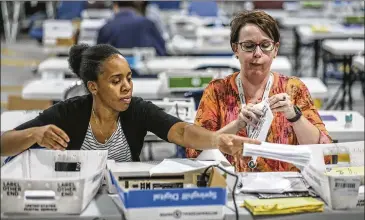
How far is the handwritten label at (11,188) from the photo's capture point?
2322mm

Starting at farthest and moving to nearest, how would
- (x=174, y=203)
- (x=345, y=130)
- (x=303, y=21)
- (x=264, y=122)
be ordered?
(x=303, y=21)
(x=345, y=130)
(x=264, y=122)
(x=174, y=203)

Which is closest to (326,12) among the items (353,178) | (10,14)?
(10,14)

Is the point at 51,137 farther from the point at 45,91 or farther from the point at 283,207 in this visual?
the point at 45,91

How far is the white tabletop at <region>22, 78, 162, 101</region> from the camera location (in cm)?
525

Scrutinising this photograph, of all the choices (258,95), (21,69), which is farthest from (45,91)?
(21,69)

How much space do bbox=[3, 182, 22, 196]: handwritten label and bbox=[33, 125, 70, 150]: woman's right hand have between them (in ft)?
1.22

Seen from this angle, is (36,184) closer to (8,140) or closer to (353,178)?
(8,140)

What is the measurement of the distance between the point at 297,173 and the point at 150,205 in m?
0.75

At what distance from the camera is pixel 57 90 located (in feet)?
17.6

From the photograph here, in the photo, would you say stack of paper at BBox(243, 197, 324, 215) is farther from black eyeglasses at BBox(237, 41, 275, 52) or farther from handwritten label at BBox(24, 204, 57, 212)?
black eyeglasses at BBox(237, 41, 275, 52)

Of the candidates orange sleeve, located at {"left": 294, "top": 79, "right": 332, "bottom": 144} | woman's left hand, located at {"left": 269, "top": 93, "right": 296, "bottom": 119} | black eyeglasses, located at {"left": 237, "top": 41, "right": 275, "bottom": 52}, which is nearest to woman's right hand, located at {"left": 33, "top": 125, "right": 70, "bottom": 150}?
woman's left hand, located at {"left": 269, "top": 93, "right": 296, "bottom": 119}

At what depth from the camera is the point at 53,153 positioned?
2639 mm

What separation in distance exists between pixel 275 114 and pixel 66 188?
1279 mm

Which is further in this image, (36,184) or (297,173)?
(297,173)
